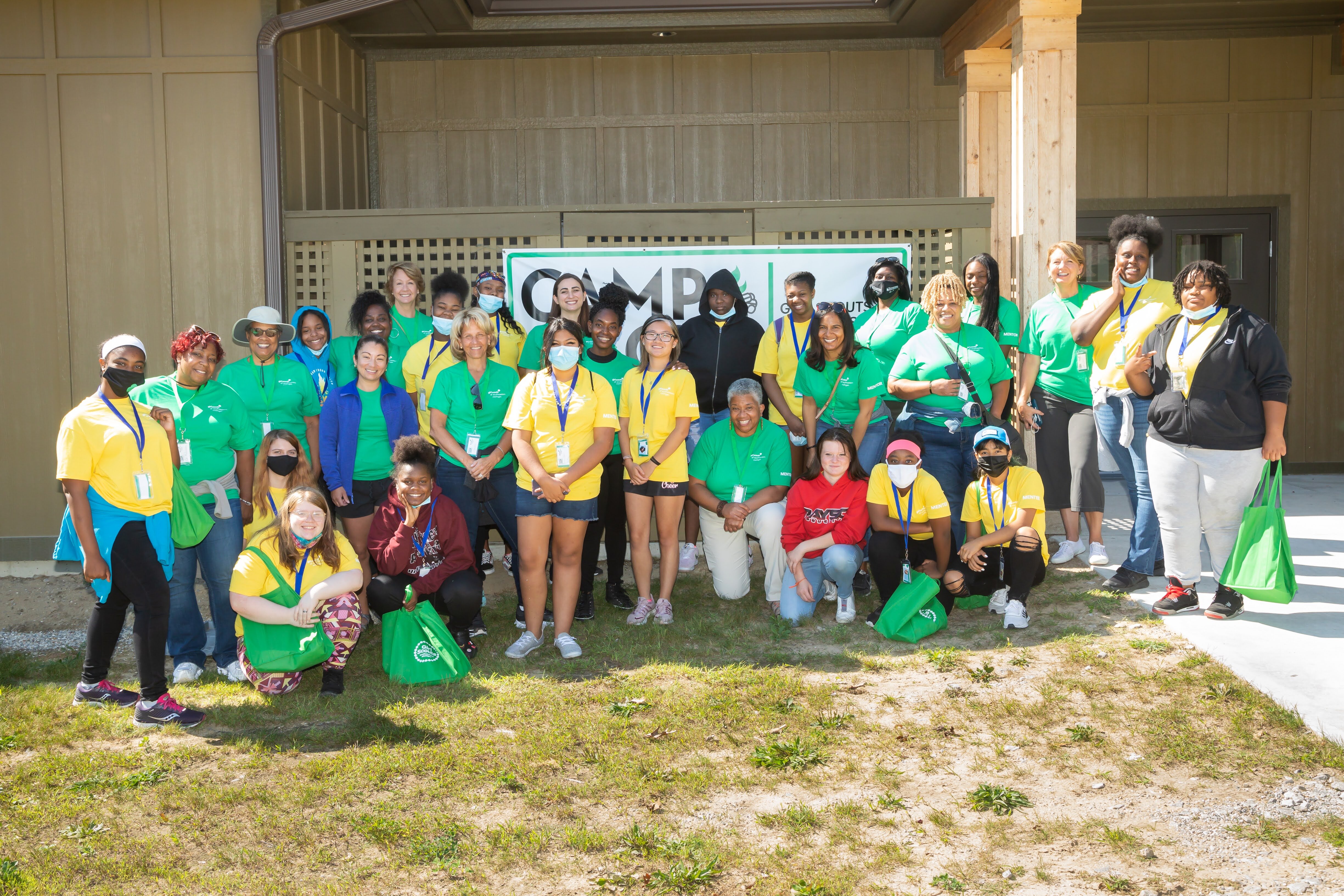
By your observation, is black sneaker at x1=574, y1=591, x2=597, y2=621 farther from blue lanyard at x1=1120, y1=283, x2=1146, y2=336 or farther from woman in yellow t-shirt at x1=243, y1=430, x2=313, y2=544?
blue lanyard at x1=1120, y1=283, x2=1146, y2=336

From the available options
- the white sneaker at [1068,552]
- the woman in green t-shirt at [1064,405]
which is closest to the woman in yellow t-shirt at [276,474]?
the woman in green t-shirt at [1064,405]

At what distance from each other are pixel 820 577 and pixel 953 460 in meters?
1.02

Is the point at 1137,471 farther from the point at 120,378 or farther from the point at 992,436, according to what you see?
the point at 120,378

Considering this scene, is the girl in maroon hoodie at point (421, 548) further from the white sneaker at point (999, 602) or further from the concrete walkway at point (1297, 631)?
the concrete walkway at point (1297, 631)

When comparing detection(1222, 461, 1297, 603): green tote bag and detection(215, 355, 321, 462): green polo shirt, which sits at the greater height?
detection(215, 355, 321, 462): green polo shirt

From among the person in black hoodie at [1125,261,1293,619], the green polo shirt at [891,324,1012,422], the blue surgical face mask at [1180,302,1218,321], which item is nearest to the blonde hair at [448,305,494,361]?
the green polo shirt at [891,324,1012,422]

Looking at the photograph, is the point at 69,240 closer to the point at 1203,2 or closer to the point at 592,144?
the point at 592,144

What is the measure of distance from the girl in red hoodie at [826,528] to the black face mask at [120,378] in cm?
340

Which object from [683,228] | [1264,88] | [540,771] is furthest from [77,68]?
[1264,88]

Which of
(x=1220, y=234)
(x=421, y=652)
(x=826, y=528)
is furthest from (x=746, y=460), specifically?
(x=1220, y=234)

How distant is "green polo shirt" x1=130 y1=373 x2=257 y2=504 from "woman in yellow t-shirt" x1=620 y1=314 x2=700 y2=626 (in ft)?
6.44

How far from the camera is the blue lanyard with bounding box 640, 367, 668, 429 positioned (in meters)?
5.87

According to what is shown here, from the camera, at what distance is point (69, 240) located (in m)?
7.90

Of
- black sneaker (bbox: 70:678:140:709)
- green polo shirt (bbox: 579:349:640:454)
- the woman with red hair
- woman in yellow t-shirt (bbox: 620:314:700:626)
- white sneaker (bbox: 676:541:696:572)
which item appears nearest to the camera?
black sneaker (bbox: 70:678:140:709)
